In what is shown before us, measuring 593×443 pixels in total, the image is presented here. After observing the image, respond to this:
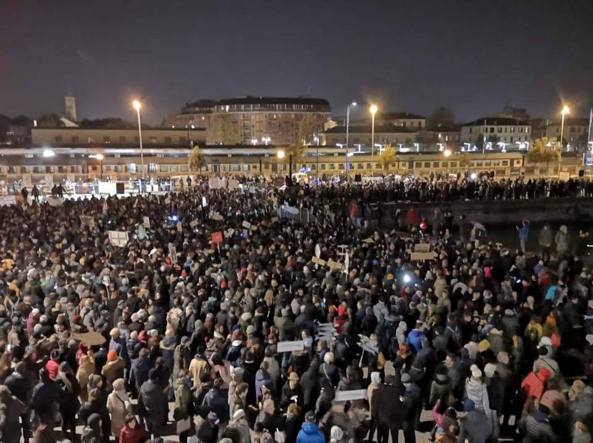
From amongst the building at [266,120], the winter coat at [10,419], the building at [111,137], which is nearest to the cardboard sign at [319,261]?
the winter coat at [10,419]

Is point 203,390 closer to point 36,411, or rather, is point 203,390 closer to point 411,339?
point 36,411

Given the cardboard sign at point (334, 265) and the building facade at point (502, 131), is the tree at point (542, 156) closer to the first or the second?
the building facade at point (502, 131)

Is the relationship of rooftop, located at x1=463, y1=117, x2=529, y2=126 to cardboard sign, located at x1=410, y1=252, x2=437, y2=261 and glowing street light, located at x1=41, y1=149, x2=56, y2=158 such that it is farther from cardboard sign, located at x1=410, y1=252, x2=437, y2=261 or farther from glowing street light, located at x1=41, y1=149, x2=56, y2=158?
cardboard sign, located at x1=410, y1=252, x2=437, y2=261

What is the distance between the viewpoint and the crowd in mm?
6195

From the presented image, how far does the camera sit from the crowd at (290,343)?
6.20 m

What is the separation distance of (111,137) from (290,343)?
63.8 meters

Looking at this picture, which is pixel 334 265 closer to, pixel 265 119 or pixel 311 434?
pixel 311 434

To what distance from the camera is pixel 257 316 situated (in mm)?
8797

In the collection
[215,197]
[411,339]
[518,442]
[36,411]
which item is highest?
[215,197]

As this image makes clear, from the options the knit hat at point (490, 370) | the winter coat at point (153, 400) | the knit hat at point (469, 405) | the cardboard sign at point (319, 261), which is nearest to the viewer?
the knit hat at point (469, 405)

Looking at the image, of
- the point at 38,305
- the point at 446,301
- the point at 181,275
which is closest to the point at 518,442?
the point at 446,301

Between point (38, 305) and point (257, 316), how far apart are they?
436 cm

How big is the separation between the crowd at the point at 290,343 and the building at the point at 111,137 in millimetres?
50023

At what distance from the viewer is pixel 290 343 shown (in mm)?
7434
